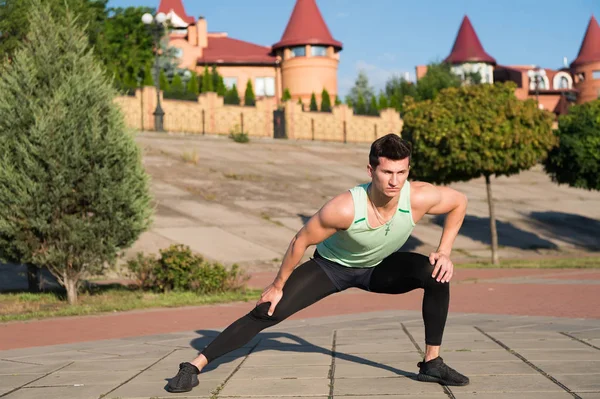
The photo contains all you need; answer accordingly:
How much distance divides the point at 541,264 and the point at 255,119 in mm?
28996

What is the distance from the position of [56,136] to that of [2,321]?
106 inches

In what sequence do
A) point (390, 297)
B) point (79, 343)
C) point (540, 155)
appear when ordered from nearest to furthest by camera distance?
1. point (79, 343)
2. point (390, 297)
3. point (540, 155)

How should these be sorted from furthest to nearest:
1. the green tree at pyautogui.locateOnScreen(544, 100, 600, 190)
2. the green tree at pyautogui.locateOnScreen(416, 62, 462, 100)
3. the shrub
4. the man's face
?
the green tree at pyautogui.locateOnScreen(416, 62, 462, 100)
the green tree at pyautogui.locateOnScreen(544, 100, 600, 190)
the shrub
the man's face

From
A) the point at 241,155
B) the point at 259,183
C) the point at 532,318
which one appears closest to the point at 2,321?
the point at 532,318

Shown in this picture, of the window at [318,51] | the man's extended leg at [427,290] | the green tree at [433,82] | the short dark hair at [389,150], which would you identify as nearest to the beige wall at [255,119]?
the window at [318,51]

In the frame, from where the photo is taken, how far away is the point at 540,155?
66.8 ft

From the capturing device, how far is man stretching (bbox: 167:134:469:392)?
5.21m

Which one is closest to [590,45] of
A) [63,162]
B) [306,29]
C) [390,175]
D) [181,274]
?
[306,29]

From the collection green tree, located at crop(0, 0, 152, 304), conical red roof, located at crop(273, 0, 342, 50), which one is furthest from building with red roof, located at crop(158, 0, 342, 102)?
green tree, located at crop(0, 0, 152, 304)

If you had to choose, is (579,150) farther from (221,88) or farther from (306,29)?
(306,29)

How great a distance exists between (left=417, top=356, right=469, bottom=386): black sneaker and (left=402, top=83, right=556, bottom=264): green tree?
14344mm

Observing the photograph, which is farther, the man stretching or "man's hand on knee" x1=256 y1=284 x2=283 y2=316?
"man's hand on knee" x1=256 y1=284 x2=283 y2=316

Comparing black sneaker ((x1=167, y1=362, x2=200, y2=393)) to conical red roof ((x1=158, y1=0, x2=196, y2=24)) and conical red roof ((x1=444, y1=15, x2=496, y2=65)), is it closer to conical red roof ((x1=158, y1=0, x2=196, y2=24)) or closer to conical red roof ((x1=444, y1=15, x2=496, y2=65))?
conical red roof ((x1=158, y1=0, x2=196, y2=24))

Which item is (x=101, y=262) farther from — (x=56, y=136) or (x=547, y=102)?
(x=547, y=102)
